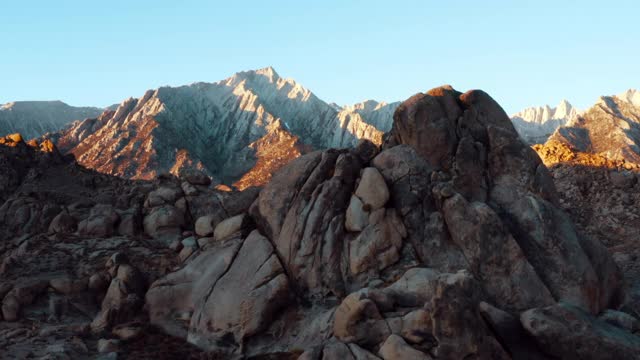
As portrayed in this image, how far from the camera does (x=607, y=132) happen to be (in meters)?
170

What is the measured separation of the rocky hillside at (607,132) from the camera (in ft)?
501

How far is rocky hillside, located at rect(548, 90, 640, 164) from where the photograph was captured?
15275cm

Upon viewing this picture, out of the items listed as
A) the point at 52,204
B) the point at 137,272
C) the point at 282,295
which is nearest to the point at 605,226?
the point at 282,295

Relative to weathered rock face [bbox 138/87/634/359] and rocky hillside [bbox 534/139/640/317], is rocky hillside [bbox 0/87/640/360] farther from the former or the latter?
rocky hillside [bbox 534/139/640/317]

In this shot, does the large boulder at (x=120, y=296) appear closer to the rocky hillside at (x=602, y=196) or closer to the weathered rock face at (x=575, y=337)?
the weathered rock face at (x=575, y=337)

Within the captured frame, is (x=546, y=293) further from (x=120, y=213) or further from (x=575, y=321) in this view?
Result: (x=120, y=213)

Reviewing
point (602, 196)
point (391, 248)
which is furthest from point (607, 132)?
point (391, 248)

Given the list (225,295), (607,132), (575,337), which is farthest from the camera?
(607,132)

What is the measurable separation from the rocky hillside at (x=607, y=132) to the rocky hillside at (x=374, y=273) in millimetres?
130714

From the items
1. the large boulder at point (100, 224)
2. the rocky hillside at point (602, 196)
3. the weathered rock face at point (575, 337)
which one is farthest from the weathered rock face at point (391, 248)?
the rocky hillside at point (602, 196)

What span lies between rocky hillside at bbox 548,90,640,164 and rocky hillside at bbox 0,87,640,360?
131 metres

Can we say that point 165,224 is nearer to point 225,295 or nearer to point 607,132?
point 225,295

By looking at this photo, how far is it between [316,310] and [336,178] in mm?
6714

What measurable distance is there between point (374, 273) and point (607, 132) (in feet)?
579
